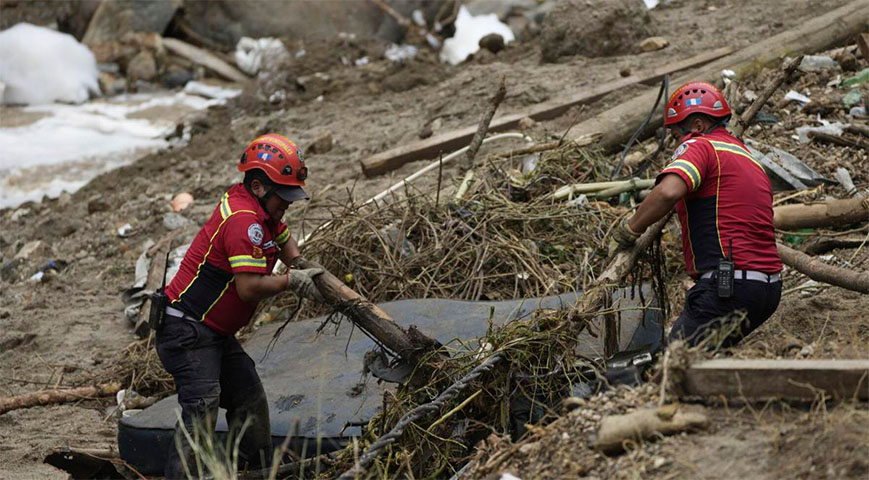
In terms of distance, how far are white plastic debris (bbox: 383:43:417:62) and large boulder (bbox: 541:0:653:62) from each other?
3.27 m

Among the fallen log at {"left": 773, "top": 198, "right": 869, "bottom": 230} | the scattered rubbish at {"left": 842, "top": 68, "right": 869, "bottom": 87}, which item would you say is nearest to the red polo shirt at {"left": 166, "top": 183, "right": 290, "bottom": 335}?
the fallen log at {"left": 773, "top": 198, "right": 869, "bottom": 230}

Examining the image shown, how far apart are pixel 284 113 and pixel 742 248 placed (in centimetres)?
913

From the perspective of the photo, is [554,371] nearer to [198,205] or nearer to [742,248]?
[742,248]

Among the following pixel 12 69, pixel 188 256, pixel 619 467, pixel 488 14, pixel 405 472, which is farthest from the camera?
pixel 488 14

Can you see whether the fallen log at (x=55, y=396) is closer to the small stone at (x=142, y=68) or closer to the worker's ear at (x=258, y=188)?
the worker's ear at (x=258, y=188)

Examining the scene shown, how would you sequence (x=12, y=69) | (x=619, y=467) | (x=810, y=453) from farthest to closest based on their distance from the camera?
1. (x=12, y=69)
2. (x=619, y=467)
3. (x=810, y=453)

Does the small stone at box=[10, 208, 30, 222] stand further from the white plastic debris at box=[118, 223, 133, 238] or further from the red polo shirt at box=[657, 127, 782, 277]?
the red polo shirt at box=[657, 127, 782, 277]

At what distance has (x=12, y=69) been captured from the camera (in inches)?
598

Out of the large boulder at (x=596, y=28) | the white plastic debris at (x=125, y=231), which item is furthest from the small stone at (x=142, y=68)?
the large boulder at (x=596, y=28)

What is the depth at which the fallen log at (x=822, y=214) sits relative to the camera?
6.05m

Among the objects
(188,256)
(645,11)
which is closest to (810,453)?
(188,256)

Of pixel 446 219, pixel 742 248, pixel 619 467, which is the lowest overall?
pixel 446 219

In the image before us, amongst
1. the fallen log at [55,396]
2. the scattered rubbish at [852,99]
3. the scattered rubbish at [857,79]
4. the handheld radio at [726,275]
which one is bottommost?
the fallen log at [55,396]

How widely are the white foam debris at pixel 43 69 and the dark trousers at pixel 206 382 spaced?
1176 centimetres
